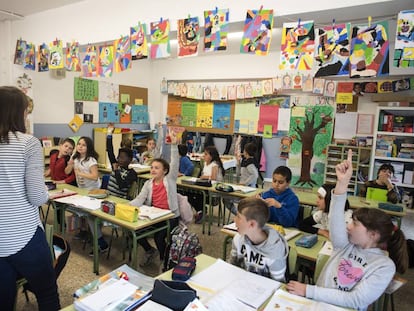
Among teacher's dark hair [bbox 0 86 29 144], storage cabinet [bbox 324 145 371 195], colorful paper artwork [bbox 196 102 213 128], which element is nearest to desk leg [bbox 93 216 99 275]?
teacher's dark hair [bbox 0 86 29 144]

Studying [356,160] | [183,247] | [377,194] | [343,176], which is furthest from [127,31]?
[356,160]

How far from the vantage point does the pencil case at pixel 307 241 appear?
2229 mm

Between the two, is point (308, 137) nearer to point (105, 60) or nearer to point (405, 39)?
point (405, 39)

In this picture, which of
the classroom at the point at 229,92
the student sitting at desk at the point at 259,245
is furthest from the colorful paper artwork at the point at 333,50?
the student sitting at desk at the point at 259,245

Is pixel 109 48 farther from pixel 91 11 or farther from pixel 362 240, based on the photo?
pixel 362 240

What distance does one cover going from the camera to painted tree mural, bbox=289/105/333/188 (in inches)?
258

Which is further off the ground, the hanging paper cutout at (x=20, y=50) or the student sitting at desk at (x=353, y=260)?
the hanging paper cutout at (x=20, y=50)

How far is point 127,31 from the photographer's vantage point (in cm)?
405

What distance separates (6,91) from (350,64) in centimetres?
252

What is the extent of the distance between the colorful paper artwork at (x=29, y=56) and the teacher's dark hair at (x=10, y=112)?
173 inches

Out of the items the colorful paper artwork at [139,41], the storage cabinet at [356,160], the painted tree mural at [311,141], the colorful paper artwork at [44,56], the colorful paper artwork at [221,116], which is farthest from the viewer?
the colorful paper artwork at [221,116]

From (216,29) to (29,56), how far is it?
3.75 metres

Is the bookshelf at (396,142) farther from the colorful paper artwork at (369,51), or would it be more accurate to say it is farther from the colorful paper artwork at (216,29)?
the colorful paper artwork at (216,29)

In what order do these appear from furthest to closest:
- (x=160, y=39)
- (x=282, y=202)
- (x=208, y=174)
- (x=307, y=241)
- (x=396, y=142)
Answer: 1. (x=396, y=142)
2. (x=208, y=174)
3. (x=160, y=39)
4. (x=282, y=202)
5. (x=307, y=241)
